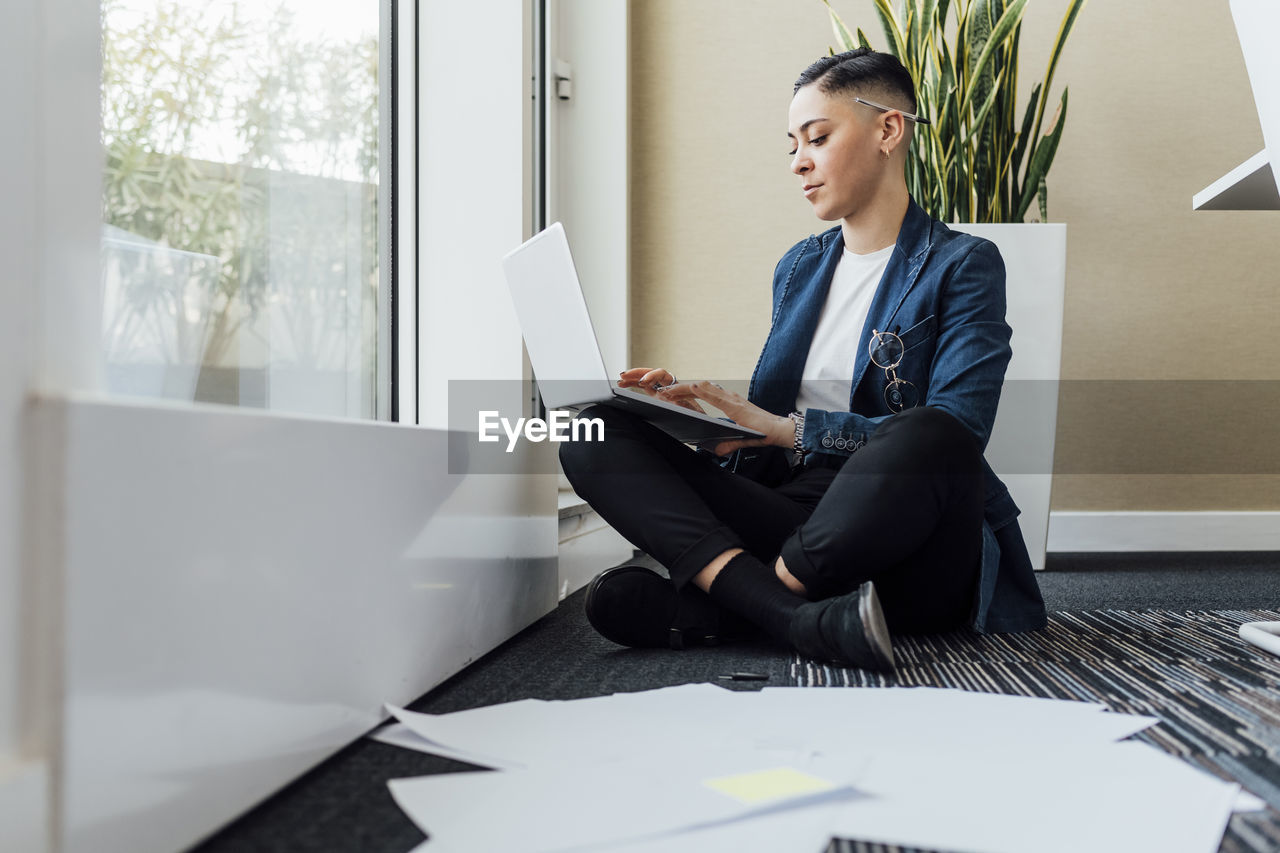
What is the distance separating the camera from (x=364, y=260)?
132 cm

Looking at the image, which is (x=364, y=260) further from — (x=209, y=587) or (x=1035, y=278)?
(x=1035, y=278)

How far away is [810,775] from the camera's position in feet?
2.09

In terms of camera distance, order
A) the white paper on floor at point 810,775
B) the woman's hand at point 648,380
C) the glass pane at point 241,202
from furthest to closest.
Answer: the woman's hand at point 648,380, the glass pane at point 241,202, the white paper on floor at point 810,775

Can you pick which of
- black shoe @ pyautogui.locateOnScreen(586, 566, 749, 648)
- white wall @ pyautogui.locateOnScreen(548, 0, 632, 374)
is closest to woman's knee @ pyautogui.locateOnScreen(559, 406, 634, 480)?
black shoe @ pyautogui.locateOnScreen(586, 566, 749, 648)

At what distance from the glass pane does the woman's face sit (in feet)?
1.96

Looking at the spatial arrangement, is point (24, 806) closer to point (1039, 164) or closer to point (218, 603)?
point (218, 603)

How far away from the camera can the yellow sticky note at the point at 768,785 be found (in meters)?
0.60

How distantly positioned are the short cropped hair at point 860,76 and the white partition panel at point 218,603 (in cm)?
81

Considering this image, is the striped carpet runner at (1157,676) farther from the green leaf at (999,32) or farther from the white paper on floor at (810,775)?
the green leaf at (999,32)

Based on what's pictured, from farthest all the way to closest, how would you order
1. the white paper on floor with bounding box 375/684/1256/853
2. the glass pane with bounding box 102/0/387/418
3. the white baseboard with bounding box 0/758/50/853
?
the glass pane with bounding box 102/0/387/418 → the white paper on floor with bounding box 375/684/1256/853 → the white baseboard with bounding box 0/758/50/853

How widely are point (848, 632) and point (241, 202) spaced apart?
73 centimetres

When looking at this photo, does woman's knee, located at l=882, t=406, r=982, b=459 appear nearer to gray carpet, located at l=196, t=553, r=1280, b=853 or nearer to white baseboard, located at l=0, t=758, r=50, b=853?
gray carpet, located at l=196, t=553, r=1280, b=853

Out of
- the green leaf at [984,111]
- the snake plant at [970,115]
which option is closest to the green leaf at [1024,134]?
the snake plant at [970,115]

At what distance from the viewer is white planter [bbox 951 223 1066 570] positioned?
6.21 feet
